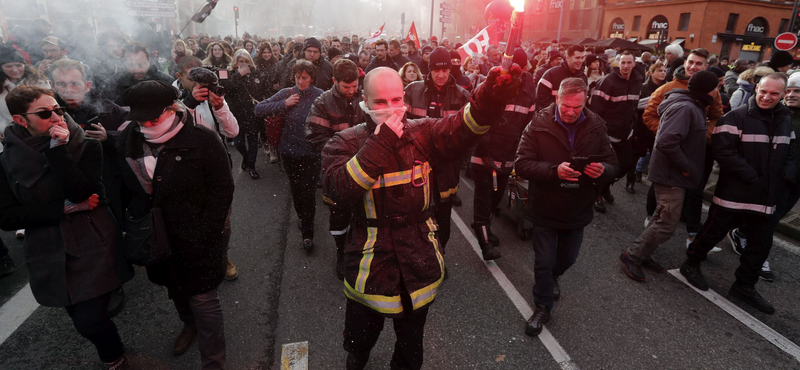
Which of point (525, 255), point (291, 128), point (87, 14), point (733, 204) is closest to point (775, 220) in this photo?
point (733, 204)

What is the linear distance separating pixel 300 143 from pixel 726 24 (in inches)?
1505

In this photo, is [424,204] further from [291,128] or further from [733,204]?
[733,204]

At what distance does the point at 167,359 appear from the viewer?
313 cm

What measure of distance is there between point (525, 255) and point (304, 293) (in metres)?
2.52

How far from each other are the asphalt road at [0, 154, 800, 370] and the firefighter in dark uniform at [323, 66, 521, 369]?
105 cm

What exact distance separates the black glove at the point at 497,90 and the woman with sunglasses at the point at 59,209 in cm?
243

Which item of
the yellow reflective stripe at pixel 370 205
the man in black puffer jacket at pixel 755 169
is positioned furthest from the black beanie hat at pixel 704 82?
the yellow reflective stripe at pixel 370 205

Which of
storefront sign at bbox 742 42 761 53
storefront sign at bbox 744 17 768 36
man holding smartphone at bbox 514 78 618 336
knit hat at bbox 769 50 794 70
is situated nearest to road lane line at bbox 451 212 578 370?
man holding smartphone at bbox 514 78 618 336

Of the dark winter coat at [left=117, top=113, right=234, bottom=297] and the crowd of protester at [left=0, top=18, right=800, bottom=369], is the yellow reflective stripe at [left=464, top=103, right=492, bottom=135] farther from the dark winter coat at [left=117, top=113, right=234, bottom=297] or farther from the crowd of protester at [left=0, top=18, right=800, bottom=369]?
the dark winter coat at [left=117, top=113, right=234, bottom=297]

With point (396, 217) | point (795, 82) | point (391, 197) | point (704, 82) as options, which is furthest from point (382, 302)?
point (795, 82)

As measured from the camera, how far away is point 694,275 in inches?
166

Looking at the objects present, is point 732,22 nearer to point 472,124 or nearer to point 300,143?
point 300,143

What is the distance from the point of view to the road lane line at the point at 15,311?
3.43 metres

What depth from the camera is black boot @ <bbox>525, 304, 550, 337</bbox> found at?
3400 mm
